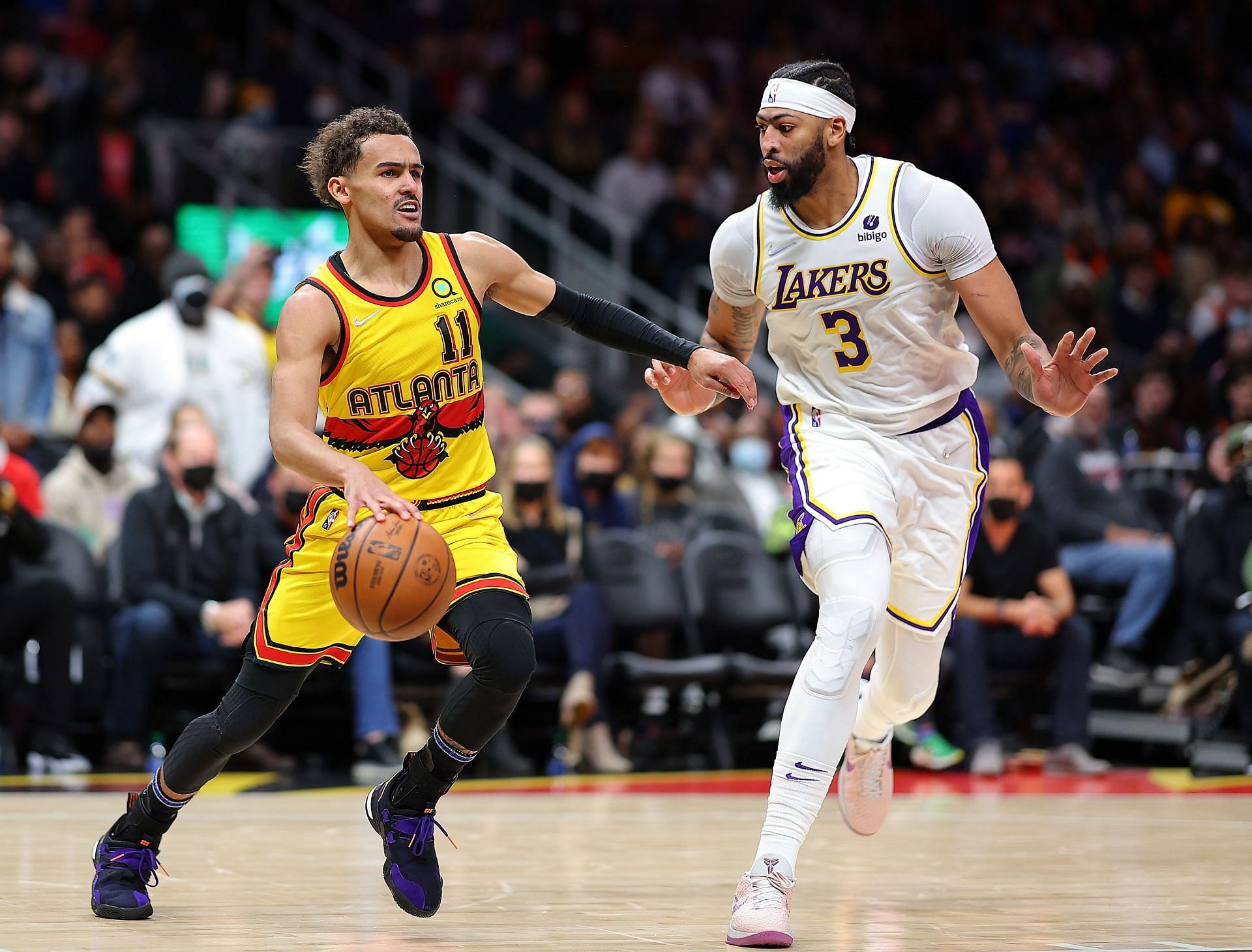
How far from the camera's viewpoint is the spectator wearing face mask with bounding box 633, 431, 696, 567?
10.7 metres

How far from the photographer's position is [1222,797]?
8.20 meters

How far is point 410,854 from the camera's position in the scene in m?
4.99

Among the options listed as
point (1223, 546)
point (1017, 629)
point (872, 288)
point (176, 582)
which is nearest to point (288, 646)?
point (872, 288)

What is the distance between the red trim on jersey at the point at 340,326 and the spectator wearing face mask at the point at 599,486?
5.55m

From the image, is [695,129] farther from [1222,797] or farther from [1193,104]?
[1222,797]

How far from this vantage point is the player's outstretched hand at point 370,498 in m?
4.54

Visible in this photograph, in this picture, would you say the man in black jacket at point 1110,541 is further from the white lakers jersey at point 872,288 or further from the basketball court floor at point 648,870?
the white lakers jersey at point 872,288

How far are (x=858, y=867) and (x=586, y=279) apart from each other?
9.28 metres

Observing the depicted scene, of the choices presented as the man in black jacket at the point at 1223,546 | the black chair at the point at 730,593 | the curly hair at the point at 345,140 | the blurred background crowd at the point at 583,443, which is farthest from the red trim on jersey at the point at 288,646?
the man in black jacket at the point at 1223,546

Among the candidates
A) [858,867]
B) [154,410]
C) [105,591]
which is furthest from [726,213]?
[858,867]

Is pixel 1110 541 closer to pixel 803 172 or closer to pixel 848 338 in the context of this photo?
pixel 848 338

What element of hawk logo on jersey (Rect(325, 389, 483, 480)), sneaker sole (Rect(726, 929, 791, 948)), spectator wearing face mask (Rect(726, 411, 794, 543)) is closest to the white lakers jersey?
hawk logo on jersey (Rect(325, 389, 483, 480))

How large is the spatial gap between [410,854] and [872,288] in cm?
205

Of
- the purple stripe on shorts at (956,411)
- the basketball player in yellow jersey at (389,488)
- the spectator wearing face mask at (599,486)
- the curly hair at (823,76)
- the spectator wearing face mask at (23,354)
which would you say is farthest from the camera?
the spectator wearing face mask at (599,486)
